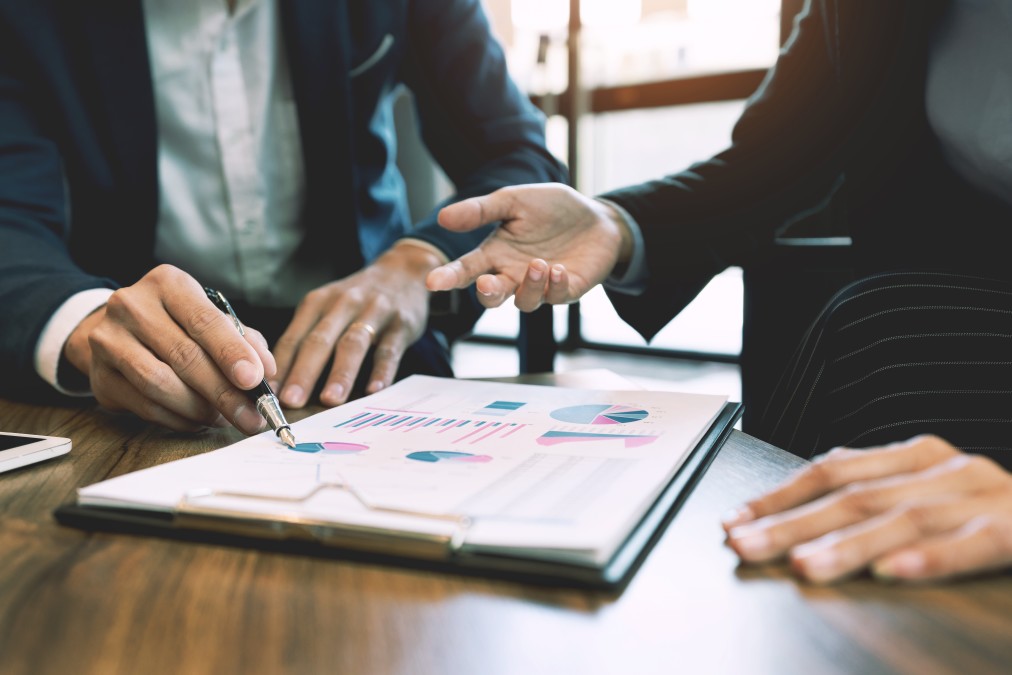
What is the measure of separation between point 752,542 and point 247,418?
0.41 metres

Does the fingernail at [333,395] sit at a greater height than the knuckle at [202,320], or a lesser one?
lesser

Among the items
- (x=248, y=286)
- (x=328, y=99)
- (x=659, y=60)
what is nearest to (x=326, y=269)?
(x=248, y=286)

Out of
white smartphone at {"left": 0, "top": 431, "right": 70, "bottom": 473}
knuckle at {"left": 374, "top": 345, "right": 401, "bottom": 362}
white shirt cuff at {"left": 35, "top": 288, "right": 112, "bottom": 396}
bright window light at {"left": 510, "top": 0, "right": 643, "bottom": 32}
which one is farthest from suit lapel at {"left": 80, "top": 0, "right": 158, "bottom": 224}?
bright window light at {"left": 510, "top": 0, "right": 643, "bottom": 32}

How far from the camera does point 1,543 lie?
43 centimetres

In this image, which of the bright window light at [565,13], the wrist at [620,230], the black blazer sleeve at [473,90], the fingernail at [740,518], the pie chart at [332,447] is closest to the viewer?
the fingernail at [740,518]

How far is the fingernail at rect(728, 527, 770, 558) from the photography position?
0.37 metres

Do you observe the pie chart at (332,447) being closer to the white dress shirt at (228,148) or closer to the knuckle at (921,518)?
the knuckle at (921,518)

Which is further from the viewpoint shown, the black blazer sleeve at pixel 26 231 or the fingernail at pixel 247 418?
the black blazer sleeve at pixel 26 231

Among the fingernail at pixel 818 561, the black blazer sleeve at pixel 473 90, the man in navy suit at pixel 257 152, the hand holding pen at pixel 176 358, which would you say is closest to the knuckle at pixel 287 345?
the man in navy suit at pixel 257 152

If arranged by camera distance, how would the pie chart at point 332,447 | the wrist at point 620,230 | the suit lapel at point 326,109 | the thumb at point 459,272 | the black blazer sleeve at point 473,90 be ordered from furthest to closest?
1. the black blazer sleeve at point 473,90
2. the suit lapel at point 326,109
3. the wrist at point 620,230
4. the thumb at point 459,272
5. the pie chart at point 332,447

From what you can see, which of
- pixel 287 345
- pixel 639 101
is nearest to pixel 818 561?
pixel 287 345

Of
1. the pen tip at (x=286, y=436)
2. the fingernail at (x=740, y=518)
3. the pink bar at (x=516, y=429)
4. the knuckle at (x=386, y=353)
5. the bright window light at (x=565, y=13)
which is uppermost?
the bright window light at (x=565, y=13)

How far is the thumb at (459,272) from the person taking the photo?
745mm

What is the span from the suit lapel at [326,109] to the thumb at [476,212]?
0.40 meters
